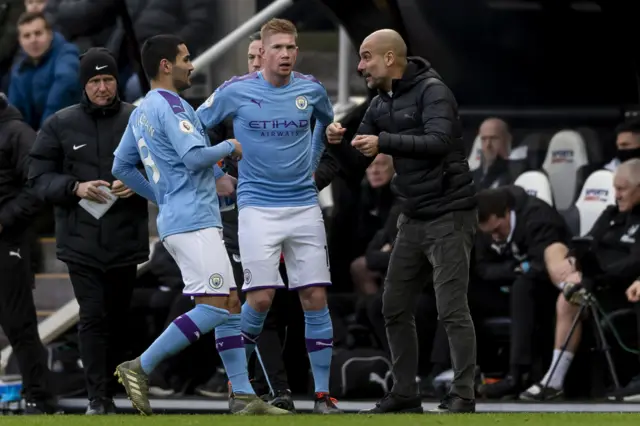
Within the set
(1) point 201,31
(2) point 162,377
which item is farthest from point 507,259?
(1) point 201,31

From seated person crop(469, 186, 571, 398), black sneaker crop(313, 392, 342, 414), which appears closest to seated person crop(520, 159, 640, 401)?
seated person crop(469, 186, 571, 398)

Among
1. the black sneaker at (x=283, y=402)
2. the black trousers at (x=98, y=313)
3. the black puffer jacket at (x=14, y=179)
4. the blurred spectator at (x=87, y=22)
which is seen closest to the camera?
the black sneaker at (x=283, y=402)

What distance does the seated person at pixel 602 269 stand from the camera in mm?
13938

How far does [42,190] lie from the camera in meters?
13.0

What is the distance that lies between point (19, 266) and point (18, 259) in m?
0.05

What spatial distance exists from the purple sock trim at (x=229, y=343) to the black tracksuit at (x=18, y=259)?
256 cm

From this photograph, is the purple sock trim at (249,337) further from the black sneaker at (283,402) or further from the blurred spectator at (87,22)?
the blurred spectator at (87,22)

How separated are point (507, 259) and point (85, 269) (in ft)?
10.2

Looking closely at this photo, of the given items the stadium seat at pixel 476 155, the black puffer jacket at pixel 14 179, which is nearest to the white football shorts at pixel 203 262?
the black puffer jacket at pixel 14 179

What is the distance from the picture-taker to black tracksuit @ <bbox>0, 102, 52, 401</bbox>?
44.6ft

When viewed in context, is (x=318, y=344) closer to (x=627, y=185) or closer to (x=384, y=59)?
(x=384, y=59)

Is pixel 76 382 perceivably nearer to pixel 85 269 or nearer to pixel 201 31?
pixel 85 269

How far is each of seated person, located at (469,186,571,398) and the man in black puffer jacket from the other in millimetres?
2278

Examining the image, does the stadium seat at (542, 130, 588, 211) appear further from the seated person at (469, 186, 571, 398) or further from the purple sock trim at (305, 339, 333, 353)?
the purple sock trim at (305, 339, 333, 353)
